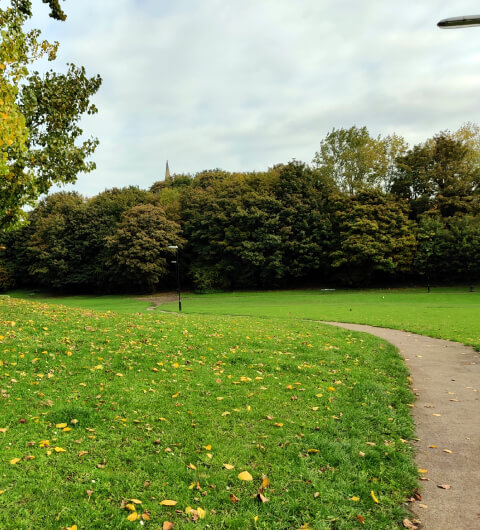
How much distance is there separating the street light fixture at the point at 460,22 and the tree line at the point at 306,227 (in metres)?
40.5

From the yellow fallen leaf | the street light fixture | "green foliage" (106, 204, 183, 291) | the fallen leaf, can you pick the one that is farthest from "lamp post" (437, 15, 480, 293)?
"green foliage" (106, 204, 183, 291)

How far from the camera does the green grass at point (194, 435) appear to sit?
11.8ft

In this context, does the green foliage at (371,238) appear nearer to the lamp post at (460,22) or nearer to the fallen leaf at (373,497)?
the lamp post at (460,22)

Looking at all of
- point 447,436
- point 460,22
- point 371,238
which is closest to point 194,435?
point 447,436

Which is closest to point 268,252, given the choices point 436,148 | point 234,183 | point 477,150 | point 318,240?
point 318,240

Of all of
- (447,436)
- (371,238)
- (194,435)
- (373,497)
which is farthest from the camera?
(371,238)

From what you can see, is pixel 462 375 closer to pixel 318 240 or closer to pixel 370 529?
pixel 370 529

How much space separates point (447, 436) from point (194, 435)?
3741 millimetres

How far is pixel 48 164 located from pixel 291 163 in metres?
45.1

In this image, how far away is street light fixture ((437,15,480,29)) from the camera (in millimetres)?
5735

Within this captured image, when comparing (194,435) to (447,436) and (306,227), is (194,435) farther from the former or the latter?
(306,227)

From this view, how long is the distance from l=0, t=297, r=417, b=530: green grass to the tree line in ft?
131

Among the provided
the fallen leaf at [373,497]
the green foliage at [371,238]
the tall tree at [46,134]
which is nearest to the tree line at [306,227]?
the green foliage at [371,238]

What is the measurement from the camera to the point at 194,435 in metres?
5.11
